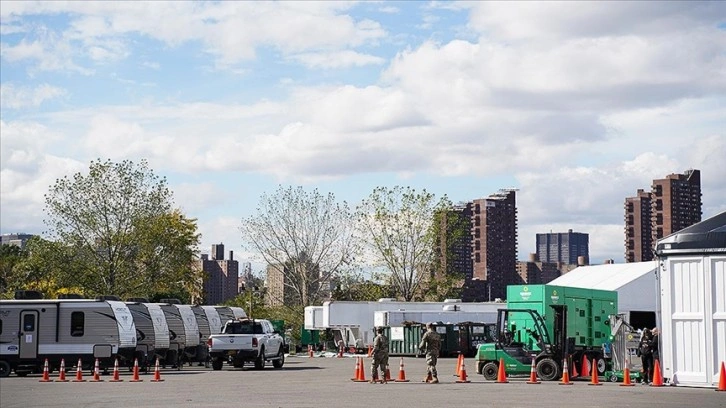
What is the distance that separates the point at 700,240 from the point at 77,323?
21.4 metres

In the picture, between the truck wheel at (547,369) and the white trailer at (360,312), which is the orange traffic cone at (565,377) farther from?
the white trailer at (360,312)

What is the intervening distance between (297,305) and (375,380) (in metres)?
56.7

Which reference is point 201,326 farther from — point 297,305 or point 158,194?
point 297,305

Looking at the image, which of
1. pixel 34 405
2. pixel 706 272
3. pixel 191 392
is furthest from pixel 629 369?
pixel 34 405

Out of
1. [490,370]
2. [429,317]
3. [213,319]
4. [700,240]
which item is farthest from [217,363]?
[429,317]

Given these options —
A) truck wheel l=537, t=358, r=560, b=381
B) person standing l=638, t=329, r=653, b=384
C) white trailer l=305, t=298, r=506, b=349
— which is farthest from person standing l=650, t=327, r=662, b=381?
white trailer l=305, t=298, r=506, b=349

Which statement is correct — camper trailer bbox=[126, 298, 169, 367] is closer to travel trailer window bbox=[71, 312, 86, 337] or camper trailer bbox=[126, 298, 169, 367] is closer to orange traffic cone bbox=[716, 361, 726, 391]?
travel trailer window bbox=[71, 312, 86, 337]

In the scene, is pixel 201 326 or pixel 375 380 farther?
pixel 201 326

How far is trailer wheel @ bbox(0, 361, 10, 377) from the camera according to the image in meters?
36.8

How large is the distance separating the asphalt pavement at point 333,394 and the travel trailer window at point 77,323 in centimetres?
435

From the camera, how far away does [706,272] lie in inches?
1013

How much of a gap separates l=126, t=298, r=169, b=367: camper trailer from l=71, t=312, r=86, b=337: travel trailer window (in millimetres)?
2184

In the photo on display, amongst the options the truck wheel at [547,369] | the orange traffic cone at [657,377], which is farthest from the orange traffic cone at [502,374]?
the orange traffic cone at [657,377]

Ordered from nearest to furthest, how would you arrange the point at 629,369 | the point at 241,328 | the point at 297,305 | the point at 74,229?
1. the point at 629,369
2. the point at 241,328
3. the point at 74,229
4. the point at 297,305
